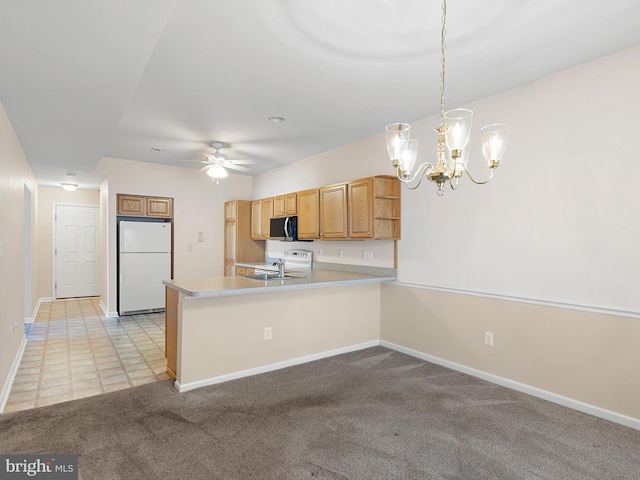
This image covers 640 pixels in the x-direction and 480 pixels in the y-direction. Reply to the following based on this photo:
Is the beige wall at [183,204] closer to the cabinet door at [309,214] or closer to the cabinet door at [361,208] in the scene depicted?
the cabinet door at [309,214]

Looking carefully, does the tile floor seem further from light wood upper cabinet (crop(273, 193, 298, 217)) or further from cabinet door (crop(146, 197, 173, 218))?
light wood upper cabinet (crop(273, 193, 298, 217))

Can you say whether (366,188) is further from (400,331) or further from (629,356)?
(629,356)

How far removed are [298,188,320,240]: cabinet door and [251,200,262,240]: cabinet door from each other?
127 cm

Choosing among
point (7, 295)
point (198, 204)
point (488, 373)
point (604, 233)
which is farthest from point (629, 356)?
point (198, 204)

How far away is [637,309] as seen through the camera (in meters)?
2.41

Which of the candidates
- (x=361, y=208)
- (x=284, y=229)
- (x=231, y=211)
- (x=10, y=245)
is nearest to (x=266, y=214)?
(x=284, y=229)

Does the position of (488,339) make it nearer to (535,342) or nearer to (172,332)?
(535,342)

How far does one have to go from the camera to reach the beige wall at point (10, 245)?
9.26 ft

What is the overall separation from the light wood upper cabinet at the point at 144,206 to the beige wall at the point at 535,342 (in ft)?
14.1

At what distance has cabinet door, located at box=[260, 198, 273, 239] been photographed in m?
5.88

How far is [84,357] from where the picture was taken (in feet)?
12.6

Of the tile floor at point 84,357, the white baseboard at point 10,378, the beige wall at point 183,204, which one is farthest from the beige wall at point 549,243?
the beige wall at point 183,204

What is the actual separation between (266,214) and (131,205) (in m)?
2.21

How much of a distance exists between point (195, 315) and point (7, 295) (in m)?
1.63
